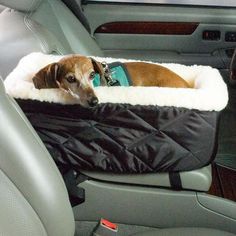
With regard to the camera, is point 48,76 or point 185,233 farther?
point 48,76

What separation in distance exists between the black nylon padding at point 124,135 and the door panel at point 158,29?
115cm

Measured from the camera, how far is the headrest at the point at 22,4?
1.56 meters

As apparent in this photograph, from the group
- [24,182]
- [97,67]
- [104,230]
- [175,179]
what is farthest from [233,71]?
[24,182]

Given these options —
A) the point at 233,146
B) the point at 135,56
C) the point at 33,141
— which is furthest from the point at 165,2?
the point at 33,141

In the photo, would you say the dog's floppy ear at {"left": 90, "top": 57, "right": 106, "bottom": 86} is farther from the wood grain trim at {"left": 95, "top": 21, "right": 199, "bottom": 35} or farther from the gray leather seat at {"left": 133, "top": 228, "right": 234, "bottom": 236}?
the wood grain trim at {"left": 95, "top": 21, "right": 199, "bottom": 35}

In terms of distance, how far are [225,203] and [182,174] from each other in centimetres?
17

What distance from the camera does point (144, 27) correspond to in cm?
241

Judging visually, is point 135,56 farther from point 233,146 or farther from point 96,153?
point 96,153

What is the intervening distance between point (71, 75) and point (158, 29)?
91 cm

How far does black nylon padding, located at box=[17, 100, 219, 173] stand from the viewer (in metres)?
1.30

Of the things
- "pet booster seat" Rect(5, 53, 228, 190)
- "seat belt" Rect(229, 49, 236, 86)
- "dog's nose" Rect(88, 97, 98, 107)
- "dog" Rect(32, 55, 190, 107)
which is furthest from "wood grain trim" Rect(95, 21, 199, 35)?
"dog's nose" Rect(88, 97, 98, 107)

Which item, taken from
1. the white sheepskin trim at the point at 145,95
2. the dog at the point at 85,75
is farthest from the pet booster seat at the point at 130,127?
the dog at the point at 85,75

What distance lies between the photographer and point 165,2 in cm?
242

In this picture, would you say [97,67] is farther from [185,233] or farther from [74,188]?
[185,233]
